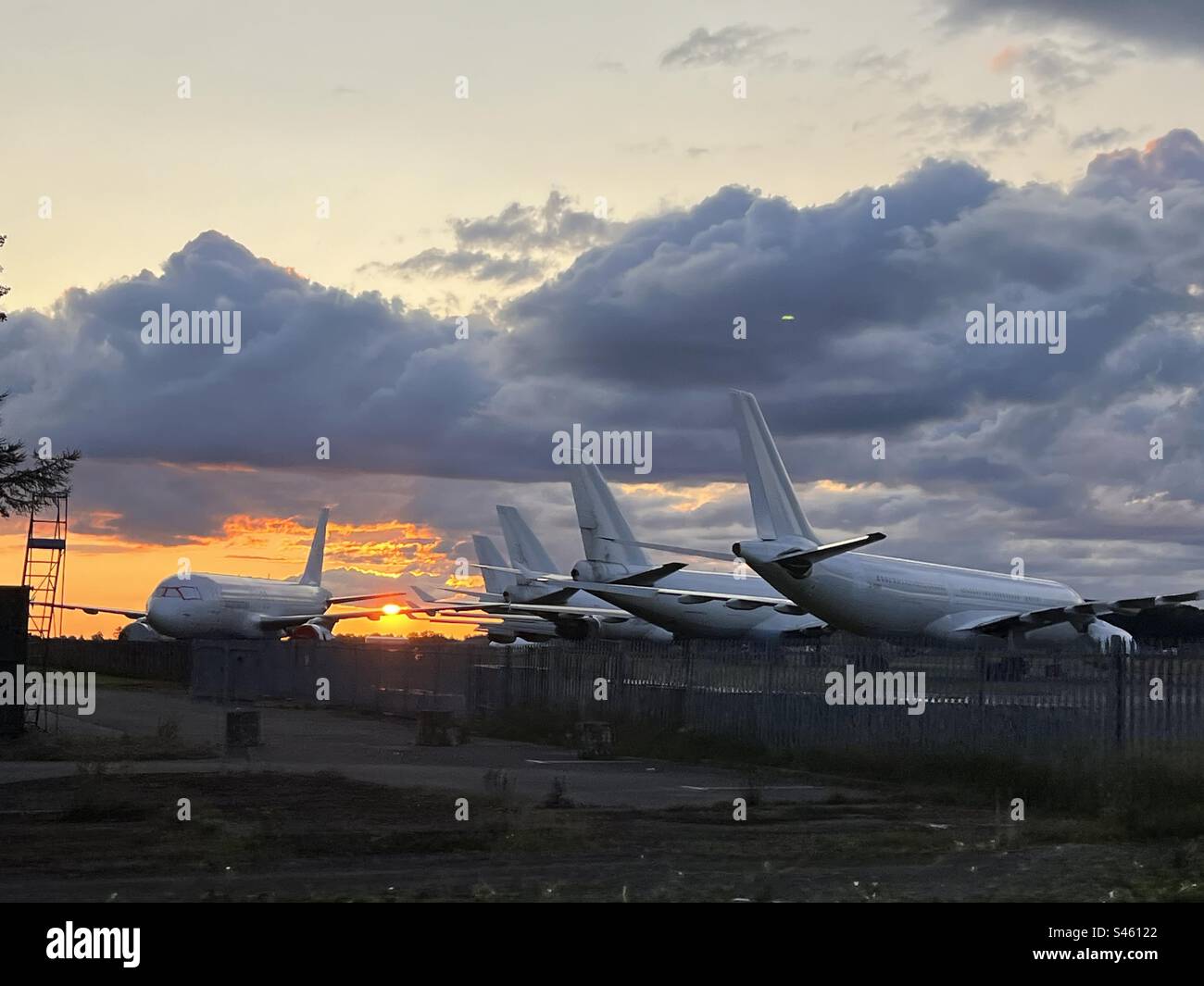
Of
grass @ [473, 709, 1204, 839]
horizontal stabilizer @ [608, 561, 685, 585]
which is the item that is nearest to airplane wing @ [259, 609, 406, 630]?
horizontal stabilizer @ [608, 561, 685, 585]

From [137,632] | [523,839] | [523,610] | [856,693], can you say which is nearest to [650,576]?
[523,610]

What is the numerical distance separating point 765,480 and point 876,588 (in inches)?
161

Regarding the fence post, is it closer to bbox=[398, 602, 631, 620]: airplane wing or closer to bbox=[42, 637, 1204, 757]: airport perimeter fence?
bbox=[42, 637, 1204, 757]: airport perimeter fence

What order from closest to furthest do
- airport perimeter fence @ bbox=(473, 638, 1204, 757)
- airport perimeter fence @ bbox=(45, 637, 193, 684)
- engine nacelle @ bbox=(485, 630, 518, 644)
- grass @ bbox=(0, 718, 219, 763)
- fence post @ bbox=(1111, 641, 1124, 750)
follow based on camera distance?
airport perimeter fence @ bbox=(473, 638, 1204, 757)
fence post @ bbox=(1111, 641, 1124, 750)
grass @ bbox=(0, 718, 219, 763)
engine nacelle @ bbox=(485, 630, 518, 644)
airport perimeter fence @ bbox=(45, 637, 193, 684)

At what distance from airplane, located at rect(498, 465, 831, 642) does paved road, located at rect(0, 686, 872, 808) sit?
662 inches

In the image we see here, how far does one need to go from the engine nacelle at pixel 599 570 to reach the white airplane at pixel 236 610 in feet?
43.9

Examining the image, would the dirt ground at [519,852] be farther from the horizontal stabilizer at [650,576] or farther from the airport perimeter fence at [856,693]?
the horizontal stabilizer at [650,576]

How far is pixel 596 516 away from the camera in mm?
52750

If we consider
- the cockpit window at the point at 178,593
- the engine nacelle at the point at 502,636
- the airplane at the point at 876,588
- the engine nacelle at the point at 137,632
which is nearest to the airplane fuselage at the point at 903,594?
the airplane at the point at 876,588

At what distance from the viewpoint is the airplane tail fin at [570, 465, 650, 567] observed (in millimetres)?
52562

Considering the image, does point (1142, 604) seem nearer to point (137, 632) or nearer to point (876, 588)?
point (876, 588)

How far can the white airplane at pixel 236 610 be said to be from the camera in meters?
67.9

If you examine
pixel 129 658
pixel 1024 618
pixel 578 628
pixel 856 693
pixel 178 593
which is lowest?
A: pixel 129 658
